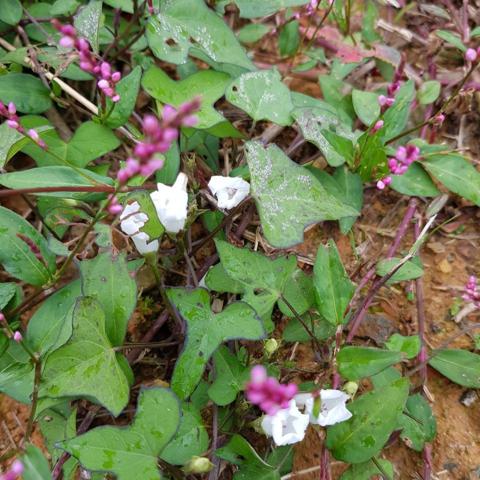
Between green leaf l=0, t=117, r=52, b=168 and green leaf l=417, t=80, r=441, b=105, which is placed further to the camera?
green leaf l=417, t=80, r=441, b=105

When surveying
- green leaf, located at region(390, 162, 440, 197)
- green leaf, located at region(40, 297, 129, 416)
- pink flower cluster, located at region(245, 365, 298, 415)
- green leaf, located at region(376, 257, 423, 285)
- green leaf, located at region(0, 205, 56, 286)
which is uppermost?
pink flower cluster, located at region(245, 365, 298, 415)

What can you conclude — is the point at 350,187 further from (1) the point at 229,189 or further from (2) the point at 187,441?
(2) the point at 187,441

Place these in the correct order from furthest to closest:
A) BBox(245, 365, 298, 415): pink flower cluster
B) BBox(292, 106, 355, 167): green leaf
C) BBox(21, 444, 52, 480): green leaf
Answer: BBox(292, 106, 355, 167): green leaf < BBox(21, 444, 52, 480): green leaf < BBox(245, 365, 298, 415): pink flower cluster

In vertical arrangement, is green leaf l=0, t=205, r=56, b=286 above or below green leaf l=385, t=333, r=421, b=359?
above

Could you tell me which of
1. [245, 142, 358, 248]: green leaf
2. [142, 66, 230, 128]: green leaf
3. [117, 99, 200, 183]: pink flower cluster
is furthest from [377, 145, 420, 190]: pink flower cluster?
[117, 99, 200, 183]: pink flower cluster

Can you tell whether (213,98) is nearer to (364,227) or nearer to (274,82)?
(274,82)

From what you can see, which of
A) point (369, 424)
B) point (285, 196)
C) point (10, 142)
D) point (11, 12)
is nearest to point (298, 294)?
point (285, 196)

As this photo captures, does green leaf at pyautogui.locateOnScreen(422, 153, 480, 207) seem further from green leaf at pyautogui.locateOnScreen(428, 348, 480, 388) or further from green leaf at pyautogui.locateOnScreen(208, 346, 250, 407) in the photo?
green leaf at pyautogui.locateOnScreen(208, 346, 250, 407)
